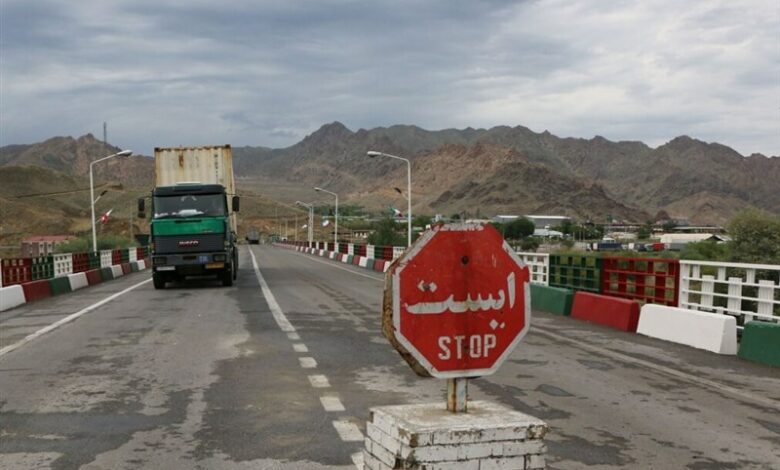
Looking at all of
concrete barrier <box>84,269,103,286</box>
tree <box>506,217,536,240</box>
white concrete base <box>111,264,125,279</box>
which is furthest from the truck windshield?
tree <box>506,217,536,240</box>

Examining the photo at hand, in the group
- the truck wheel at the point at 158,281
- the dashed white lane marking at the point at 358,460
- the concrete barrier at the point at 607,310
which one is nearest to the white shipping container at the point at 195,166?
the truck wheel at the point at 158,281

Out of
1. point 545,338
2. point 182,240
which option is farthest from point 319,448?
point 182,240

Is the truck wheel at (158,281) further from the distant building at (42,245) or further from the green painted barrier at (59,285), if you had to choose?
the distant building at (42,245)

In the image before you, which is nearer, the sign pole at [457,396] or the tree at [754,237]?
the sign pole at [457,396]

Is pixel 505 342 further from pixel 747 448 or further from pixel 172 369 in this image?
pixel 172 369

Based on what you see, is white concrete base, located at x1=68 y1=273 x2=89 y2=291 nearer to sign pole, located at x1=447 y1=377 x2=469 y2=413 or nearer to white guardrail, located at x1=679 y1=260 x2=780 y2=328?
white guardrail, located at x1=679 y1=260 x2=780 y2=328

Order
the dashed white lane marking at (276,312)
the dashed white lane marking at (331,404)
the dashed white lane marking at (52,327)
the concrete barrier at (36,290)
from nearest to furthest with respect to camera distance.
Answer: the dashed white lane marking at (331,404), the dashed white lane marking at (52,327), the dashed white lane marking at (276,312), the concrete barrier at (36,290)

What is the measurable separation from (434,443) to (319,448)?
2.45m

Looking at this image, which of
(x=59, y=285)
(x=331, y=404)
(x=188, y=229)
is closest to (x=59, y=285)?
(x=59, y=285)

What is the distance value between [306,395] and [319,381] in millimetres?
815

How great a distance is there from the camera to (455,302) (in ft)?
13.3

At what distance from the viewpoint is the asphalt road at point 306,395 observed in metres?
5.89

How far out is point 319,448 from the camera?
592 cm

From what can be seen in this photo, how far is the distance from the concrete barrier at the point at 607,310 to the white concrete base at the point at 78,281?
1666 centimetres
